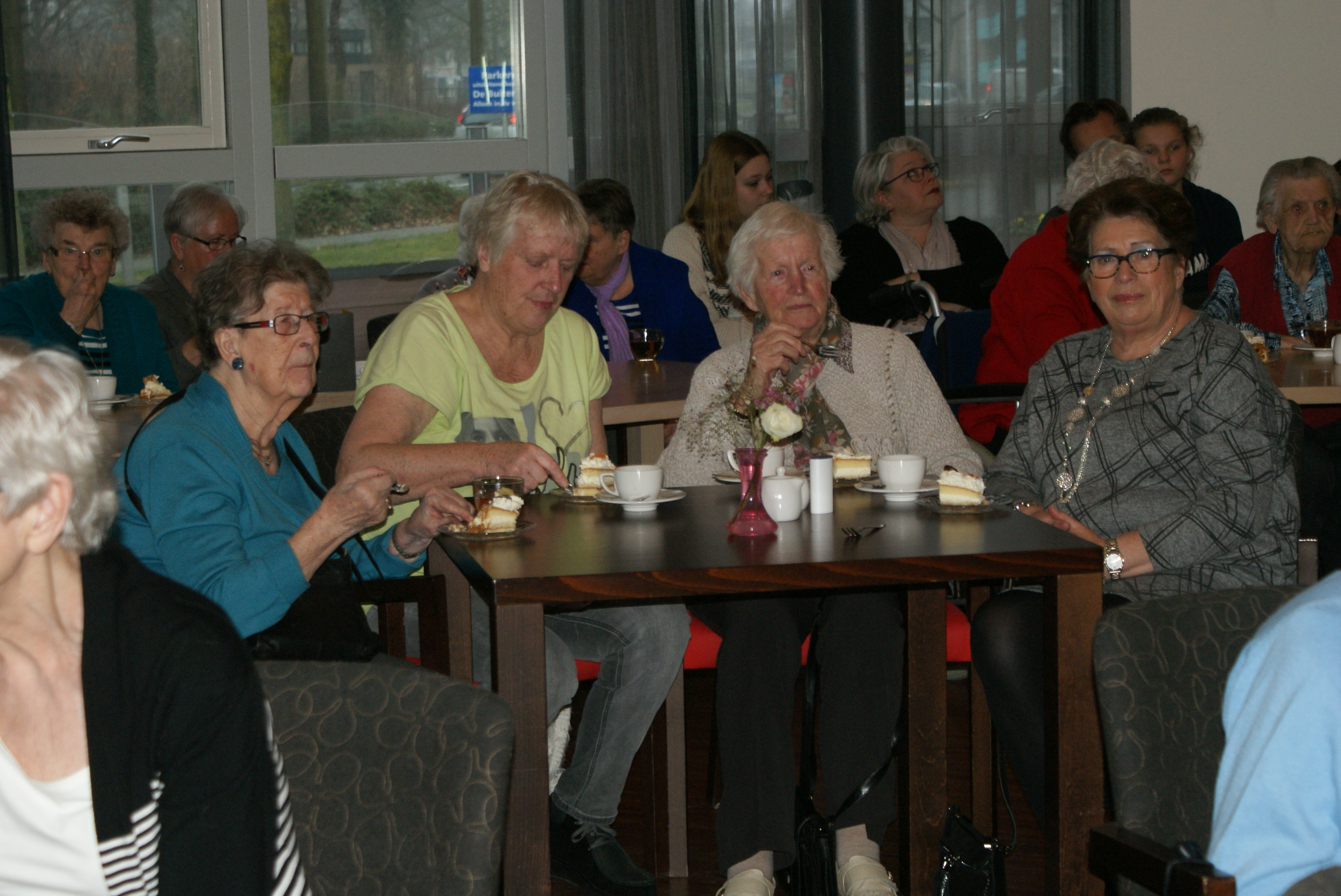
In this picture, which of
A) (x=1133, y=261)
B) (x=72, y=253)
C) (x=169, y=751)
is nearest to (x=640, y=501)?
(x=1133, y=261)

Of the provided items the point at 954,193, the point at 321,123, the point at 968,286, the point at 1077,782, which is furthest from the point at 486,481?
the point at 954,193

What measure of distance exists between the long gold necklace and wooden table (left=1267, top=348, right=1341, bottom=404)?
0.73 m

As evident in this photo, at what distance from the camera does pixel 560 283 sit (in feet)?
8.98

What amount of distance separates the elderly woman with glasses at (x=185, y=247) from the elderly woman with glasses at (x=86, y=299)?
32 centimetres

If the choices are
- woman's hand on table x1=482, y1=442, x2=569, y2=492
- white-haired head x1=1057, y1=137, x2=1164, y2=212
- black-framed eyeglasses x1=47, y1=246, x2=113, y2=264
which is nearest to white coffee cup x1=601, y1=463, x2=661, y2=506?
woman's hand on table x1=482, y1=442, x2=569, y2=492

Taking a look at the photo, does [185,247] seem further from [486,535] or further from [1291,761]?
[1291,761]

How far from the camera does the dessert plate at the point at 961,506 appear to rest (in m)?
2.27

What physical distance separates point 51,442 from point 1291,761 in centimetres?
109

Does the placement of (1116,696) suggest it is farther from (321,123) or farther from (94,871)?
(321,123)

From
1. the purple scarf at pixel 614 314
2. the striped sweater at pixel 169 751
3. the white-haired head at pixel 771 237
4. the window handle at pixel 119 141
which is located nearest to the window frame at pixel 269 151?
the window handle at pixel 119 141

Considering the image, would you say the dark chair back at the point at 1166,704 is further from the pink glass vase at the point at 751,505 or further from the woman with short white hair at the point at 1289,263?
the woman with short white hair at the point at 1289,263

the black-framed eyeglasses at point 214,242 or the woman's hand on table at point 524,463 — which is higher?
the black-framed eyeglasses at point 214,242

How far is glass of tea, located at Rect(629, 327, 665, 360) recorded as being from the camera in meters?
4.18

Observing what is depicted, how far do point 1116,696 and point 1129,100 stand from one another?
5.70 meters
